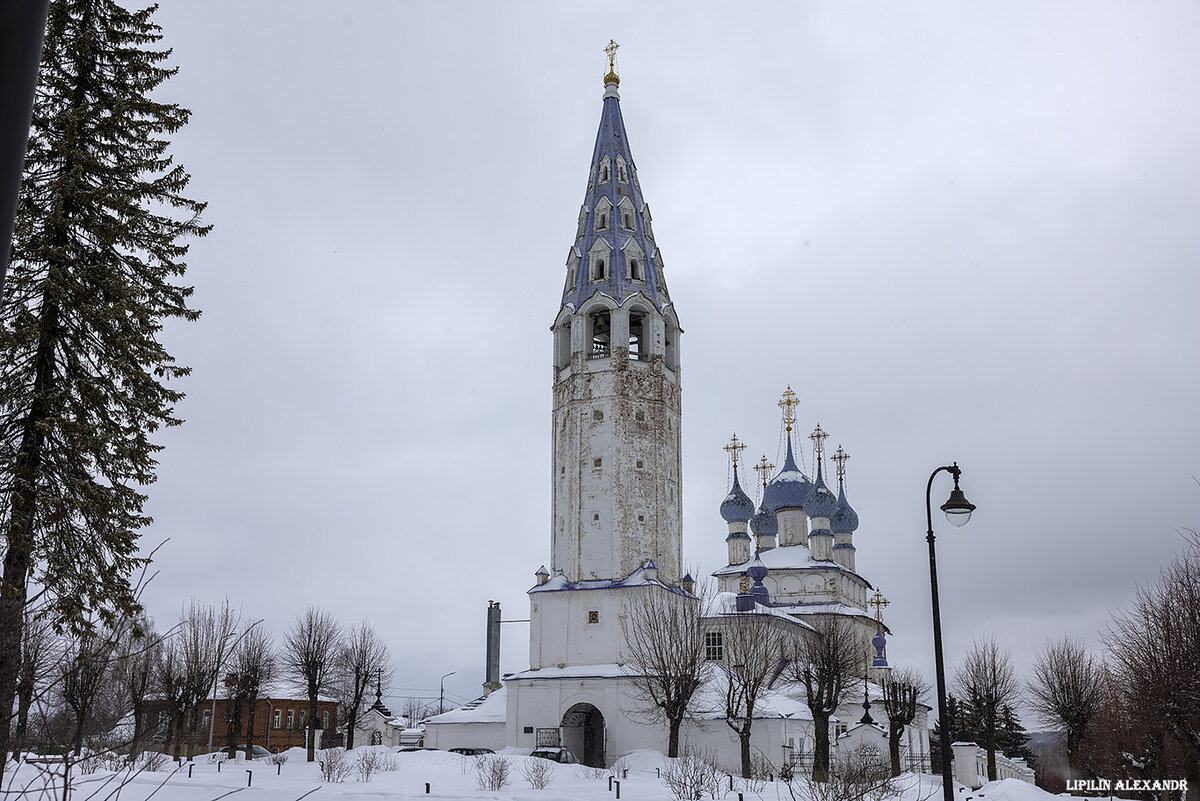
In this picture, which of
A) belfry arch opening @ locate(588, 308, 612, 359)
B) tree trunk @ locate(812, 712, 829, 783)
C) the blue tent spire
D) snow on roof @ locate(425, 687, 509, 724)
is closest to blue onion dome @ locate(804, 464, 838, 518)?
the blue tent spire

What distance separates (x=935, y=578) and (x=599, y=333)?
38116 millimetres

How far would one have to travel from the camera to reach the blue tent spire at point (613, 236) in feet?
170

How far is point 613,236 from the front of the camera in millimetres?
52750

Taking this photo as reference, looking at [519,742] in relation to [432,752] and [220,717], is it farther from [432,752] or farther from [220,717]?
[220,717]

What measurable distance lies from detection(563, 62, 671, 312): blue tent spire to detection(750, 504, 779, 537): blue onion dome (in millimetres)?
31427

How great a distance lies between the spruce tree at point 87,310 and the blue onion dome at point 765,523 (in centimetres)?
6454

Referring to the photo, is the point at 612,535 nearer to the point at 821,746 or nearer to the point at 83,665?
the point at 821,746

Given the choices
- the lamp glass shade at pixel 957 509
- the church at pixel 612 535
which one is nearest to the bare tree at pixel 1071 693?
the church at pixel 612 535

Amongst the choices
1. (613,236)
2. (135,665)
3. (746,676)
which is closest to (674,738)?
(746,676)

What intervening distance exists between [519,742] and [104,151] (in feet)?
113

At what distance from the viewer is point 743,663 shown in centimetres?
4362

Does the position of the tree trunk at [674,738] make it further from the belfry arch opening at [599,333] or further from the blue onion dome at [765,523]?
the blue onion dome at [765,523]

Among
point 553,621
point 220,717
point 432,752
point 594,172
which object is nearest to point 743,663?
point 553,621

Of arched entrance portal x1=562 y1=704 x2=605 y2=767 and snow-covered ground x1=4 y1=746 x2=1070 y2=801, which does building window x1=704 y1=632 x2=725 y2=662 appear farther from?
snow-covered ground x1=4 y1=746 x2=1070 y2=801
